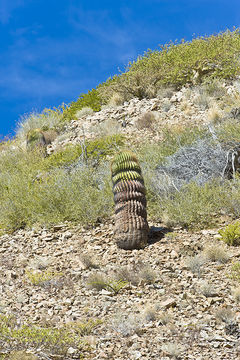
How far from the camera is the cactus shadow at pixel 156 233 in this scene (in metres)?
7.77

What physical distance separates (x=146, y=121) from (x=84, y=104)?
15.7 ft

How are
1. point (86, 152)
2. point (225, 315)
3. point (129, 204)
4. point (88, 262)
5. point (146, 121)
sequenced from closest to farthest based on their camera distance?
point (225, 315) → point (88, 262) → point (129, 204) → point (86, 152) → point (146, 121)

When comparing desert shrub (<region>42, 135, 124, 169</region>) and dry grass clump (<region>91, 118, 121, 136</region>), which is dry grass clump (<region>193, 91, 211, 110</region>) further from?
desert shrub (<region>42, 135, 124, 169</region>)

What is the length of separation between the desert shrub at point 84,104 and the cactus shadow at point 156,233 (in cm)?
1070

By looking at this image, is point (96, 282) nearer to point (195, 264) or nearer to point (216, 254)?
point (195, 264)

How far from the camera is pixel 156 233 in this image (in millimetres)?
7965

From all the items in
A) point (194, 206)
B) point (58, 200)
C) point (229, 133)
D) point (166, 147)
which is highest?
point (166, 147)

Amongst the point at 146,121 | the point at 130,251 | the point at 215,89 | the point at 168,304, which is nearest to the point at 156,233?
the point at 130,251

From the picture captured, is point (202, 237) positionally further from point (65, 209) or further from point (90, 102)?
point (90, 102)

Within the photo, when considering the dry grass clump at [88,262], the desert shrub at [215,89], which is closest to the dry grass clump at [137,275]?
the dry grass clump at [88,262]

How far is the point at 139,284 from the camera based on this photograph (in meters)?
6.14

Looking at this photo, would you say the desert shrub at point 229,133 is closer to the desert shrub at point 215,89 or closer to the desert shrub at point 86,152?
the desert shrub at point 86,152

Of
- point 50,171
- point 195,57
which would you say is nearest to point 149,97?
point 195,57

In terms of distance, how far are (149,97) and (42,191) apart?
348 inches
